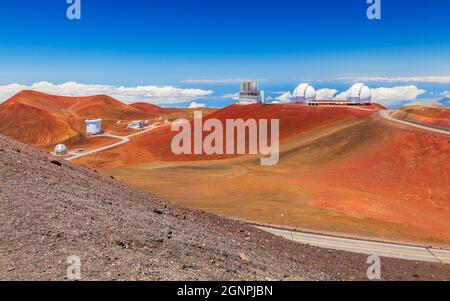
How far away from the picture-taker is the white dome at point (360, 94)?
350 ft

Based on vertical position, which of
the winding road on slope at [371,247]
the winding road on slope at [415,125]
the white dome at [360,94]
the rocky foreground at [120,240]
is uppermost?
the white dome at [360,94]

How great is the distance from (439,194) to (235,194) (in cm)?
2572

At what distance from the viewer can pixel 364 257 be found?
25.4m

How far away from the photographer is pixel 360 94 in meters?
107

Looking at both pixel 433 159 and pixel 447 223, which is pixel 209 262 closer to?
pixel 447 223

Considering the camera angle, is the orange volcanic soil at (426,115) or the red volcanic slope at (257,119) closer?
the orange volcanic soil at (426,115)

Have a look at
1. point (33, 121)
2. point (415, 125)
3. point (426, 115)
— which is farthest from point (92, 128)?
point (426, 115)

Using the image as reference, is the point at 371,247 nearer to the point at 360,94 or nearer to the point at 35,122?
the point at 360,94

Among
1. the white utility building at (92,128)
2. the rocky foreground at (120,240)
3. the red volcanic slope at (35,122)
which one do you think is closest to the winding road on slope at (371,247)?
the rocky foreground at (120,240)

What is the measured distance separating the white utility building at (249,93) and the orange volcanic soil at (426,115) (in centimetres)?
4913

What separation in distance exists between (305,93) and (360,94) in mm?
15066

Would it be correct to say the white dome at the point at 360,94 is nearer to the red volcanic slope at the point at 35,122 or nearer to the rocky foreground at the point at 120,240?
the rocky foreground at the point at 120,240

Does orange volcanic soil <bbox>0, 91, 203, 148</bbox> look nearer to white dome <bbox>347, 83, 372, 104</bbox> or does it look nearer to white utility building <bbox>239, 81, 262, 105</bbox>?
white utility building <bbox>239, 81, 262, 105</bbox>

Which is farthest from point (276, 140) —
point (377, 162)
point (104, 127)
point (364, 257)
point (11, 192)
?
point (104, 127)
